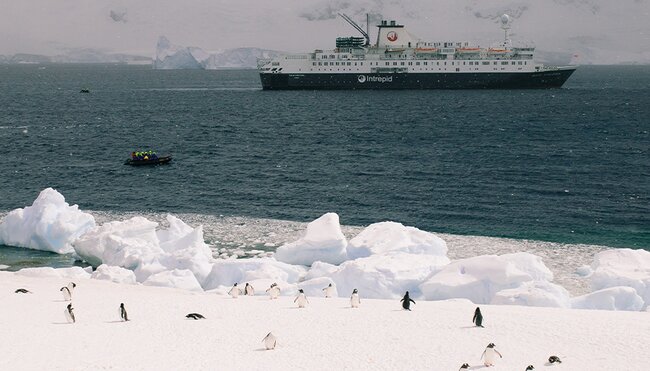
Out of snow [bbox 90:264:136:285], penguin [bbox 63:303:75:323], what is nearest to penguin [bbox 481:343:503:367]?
penguin [bbox 63:303:75:323]

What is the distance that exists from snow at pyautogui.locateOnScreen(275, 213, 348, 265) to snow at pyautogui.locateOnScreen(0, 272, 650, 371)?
6.81 meters

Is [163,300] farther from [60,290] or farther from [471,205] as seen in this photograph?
[471,205]

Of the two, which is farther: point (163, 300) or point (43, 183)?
point (43, 183)

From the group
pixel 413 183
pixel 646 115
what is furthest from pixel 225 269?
pixel 646 115

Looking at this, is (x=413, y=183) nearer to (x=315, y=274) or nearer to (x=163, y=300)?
(x=315, y=274)

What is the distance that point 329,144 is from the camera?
245 feet

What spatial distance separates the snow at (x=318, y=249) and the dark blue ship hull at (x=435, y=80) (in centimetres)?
11436

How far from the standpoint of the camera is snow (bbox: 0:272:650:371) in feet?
66.4

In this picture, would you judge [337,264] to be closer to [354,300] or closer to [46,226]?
[354,300]

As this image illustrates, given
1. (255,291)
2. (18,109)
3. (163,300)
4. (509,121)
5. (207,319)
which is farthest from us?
(18,109)

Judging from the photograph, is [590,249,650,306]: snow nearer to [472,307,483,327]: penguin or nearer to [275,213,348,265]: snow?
[472,307,483,327]: penguin

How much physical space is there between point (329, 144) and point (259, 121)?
23.0m

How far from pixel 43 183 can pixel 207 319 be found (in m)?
35.9

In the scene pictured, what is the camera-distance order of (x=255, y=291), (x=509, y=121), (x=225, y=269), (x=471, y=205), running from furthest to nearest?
(x=509, y=121) < (x=471, y=205) < (x=225, y=269) < (x=255, y=291)
